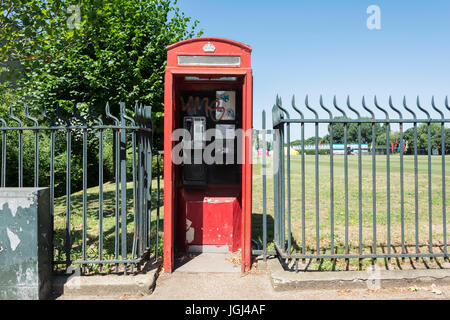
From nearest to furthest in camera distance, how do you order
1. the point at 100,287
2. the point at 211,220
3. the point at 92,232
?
the point at 100,287, the point at 211,220, the point at 92,232

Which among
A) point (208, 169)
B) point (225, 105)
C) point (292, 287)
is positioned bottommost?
point (292, 287)

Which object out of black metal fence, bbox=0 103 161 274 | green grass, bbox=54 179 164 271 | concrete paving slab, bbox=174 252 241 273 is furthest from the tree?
concrete paving slab, bbox=174 252 241 273

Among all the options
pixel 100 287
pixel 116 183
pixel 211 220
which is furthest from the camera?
pixel 211 220

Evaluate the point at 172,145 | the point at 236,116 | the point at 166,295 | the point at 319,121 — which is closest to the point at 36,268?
the point at 166,295

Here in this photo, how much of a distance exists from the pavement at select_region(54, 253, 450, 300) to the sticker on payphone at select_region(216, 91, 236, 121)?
6.62 feet

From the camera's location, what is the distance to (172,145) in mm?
3654

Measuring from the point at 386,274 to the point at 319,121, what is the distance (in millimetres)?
1738

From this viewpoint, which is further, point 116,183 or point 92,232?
point 92,232

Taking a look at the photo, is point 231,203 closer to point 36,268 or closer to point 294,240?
point 294,240

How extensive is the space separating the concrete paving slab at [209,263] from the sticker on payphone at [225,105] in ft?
5.93

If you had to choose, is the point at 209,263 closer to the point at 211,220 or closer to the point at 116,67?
the point at 211,220

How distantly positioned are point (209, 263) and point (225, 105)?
2046 mm

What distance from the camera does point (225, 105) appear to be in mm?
4277

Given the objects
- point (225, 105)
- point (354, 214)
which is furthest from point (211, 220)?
point (354, 214)
